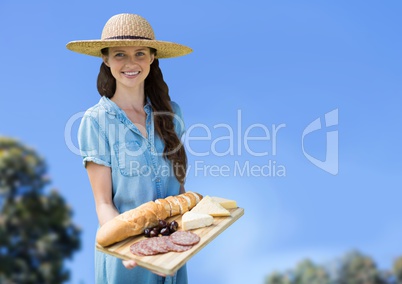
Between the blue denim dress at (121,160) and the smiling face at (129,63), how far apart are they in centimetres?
18

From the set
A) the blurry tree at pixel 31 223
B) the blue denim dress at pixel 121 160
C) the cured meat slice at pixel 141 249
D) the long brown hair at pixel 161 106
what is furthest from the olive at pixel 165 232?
the blurry tree at pixel 31 223

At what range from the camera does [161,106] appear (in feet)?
9.42

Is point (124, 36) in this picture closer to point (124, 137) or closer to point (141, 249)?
point (124, 137)

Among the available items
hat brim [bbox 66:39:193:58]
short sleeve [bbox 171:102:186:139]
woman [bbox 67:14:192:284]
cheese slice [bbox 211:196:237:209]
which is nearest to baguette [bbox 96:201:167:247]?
woman [bbox 67:14:192:284]

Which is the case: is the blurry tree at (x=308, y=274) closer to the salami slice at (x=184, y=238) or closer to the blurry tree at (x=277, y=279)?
the blurry tree at (x=277, y=279)

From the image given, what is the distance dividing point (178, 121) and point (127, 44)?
719 mm

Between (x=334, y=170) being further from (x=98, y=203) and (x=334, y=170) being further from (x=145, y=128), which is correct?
(x=98, y=203)

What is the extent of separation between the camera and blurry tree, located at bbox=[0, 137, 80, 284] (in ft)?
15.0

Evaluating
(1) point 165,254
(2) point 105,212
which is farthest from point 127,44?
(1) point 165,254

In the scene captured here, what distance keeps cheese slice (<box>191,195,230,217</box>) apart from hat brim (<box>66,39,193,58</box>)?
38.1 inches

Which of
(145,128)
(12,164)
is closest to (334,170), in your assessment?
(145,128)

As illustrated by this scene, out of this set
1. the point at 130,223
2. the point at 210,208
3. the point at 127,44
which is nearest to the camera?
the point at 130,223

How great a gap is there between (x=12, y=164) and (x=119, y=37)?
3157 mm

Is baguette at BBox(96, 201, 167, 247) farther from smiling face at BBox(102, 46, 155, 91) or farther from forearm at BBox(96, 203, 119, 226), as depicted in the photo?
smiling face at BBox(102, 46, 155, 91)
